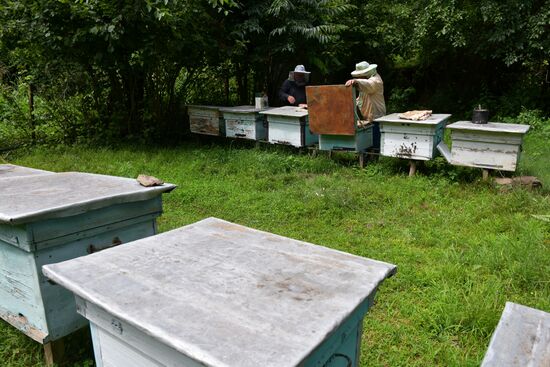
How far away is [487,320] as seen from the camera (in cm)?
249

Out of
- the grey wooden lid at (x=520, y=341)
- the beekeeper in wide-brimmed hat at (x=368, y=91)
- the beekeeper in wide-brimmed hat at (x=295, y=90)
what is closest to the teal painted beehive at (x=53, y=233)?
the grey wooden lid at (x=520, y=341)

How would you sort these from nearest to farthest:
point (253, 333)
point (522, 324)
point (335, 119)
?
point (253, 333) < point (522, 324) < point (335, 119)

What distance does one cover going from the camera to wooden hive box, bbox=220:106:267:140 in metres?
6.60

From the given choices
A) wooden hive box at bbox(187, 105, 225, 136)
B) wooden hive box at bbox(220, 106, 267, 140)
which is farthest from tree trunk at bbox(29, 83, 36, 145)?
wooden hive box at bbox(220, 106, 267, 140)

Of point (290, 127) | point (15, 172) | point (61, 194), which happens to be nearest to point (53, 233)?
point (61, 194)

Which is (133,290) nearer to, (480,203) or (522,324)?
(522,324)

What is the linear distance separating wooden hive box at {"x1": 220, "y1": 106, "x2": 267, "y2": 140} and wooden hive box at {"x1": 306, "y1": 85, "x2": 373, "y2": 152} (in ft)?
Result: 3.52

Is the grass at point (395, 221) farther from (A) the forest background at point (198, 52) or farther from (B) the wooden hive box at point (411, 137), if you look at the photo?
(A) the forest background at point (198, 52)

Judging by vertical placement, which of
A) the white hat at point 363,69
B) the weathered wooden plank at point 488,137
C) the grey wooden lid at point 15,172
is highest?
the white hat at point 363,69

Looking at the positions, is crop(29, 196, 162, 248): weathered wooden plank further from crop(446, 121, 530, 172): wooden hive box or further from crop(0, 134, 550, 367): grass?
crop(446, 121, 530, 172): wooden hive box

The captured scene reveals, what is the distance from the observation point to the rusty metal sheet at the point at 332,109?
546 centimetres

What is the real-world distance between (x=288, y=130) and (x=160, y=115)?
2.91 metres

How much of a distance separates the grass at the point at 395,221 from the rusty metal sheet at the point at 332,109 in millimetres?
523

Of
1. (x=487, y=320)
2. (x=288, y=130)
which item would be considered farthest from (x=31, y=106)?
(x=487, y=320)
